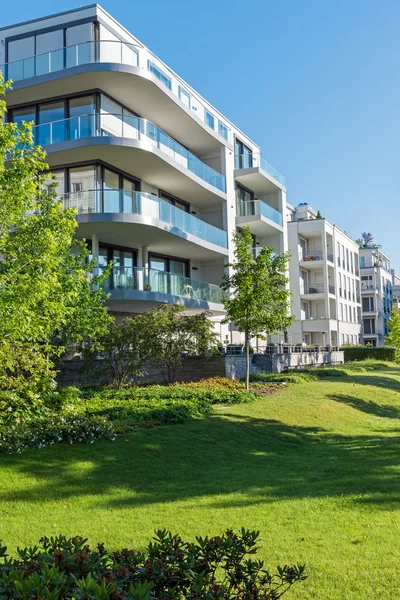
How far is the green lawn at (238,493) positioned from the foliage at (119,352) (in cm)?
544

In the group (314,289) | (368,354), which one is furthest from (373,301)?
(368,354)

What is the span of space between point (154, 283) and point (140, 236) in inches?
98.9

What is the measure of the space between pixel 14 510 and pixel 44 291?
506cm

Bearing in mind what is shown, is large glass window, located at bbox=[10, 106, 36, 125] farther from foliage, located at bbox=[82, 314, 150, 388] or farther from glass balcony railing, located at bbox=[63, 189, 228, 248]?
foliage, located at bbox=[82, 314, 150, 388]

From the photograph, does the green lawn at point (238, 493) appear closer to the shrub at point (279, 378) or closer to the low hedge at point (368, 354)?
the shrub at point (279, 378)

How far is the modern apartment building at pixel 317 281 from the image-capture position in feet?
164

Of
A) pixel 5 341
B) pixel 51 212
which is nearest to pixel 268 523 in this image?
pixel 5 341

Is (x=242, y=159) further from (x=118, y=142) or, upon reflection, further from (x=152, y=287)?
(x=152, y=287)

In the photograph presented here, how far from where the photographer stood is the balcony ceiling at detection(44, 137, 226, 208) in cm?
2330

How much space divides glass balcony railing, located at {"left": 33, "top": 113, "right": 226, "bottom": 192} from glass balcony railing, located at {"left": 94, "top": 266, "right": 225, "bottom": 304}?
5.59m

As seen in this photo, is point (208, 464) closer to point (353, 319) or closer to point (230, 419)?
point (230, 419)

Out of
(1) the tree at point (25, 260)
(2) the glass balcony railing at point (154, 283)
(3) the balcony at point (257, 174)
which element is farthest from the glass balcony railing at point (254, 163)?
(1) the tree at point (25, 260)

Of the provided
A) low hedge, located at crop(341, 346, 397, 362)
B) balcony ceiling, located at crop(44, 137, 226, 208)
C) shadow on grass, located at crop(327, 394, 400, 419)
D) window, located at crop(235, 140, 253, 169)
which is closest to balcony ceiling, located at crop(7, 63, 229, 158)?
balcony ceiling, located at crop(44, 137, 226, 208)

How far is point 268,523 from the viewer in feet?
22.9
